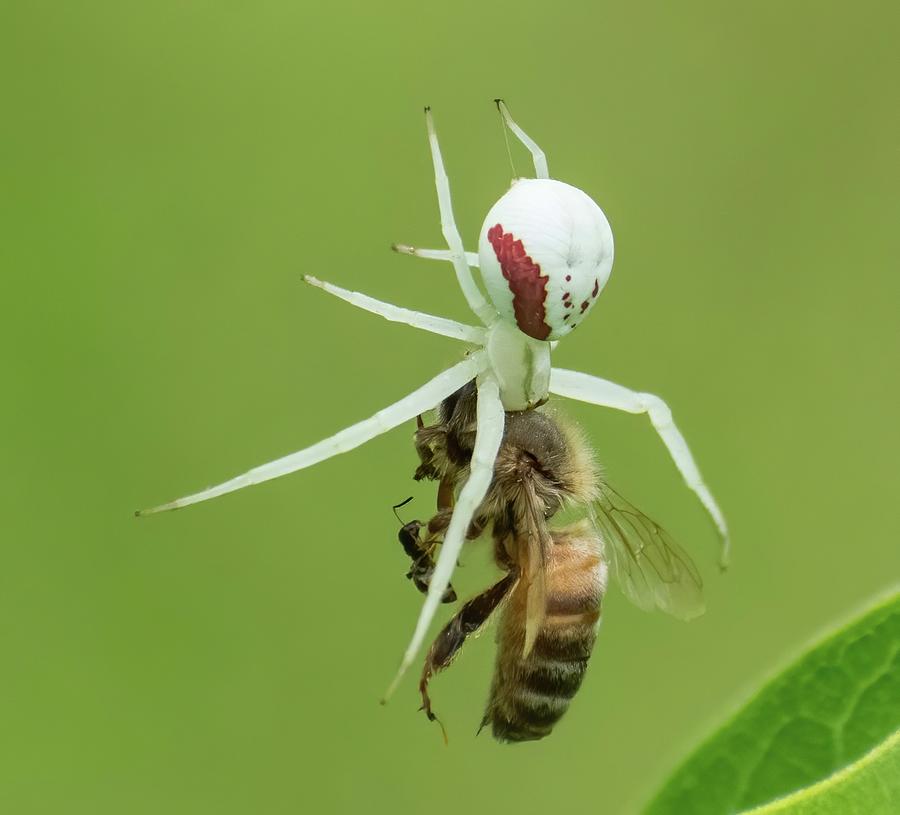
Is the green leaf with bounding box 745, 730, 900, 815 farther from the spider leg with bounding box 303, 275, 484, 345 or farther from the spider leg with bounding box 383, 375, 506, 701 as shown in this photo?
the spider leg with bounding box 303, 275, 484, 345

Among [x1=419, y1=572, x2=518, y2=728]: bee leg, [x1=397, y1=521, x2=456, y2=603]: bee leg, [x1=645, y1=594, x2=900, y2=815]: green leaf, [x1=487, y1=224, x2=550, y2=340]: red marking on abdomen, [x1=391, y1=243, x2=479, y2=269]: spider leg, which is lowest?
[x1=645, y1=594, x2=900, y2=815]: green leaf

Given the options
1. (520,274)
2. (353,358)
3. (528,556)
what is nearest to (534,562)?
(528,556)

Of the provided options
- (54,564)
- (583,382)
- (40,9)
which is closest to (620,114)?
(40,9)

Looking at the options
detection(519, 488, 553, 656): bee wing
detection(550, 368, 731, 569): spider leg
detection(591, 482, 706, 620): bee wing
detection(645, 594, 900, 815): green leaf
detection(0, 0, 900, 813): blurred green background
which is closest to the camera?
detection(645, 594, 900, 815): green leaf

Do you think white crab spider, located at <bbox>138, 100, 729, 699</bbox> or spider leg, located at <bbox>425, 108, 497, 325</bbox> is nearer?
white crab spider, located at <bbox>138, 100, 729, 699</bbox>

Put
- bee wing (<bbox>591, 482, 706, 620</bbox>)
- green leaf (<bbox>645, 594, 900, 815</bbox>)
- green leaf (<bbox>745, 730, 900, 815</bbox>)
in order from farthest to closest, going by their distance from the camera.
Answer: bee wing (<bbox>591, 482, 706, 620</bbox>) < green leaf (<bbox>645, 594, 900, 815</bbox>) < green leaf (<bbox>745, 730, 900, 815</bbox>)

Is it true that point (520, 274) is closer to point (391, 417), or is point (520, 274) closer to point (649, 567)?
point (391, 417)

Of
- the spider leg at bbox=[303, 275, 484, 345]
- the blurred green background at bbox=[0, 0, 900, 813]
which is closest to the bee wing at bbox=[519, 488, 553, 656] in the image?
the spider leg at bbox=[303, 275, 484, 345]

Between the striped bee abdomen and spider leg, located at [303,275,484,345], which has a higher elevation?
spider leg, located at [303,275,484,345]

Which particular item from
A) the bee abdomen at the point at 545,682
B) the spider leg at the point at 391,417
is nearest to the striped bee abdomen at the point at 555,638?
the bee abdomen at the point at 545,682
